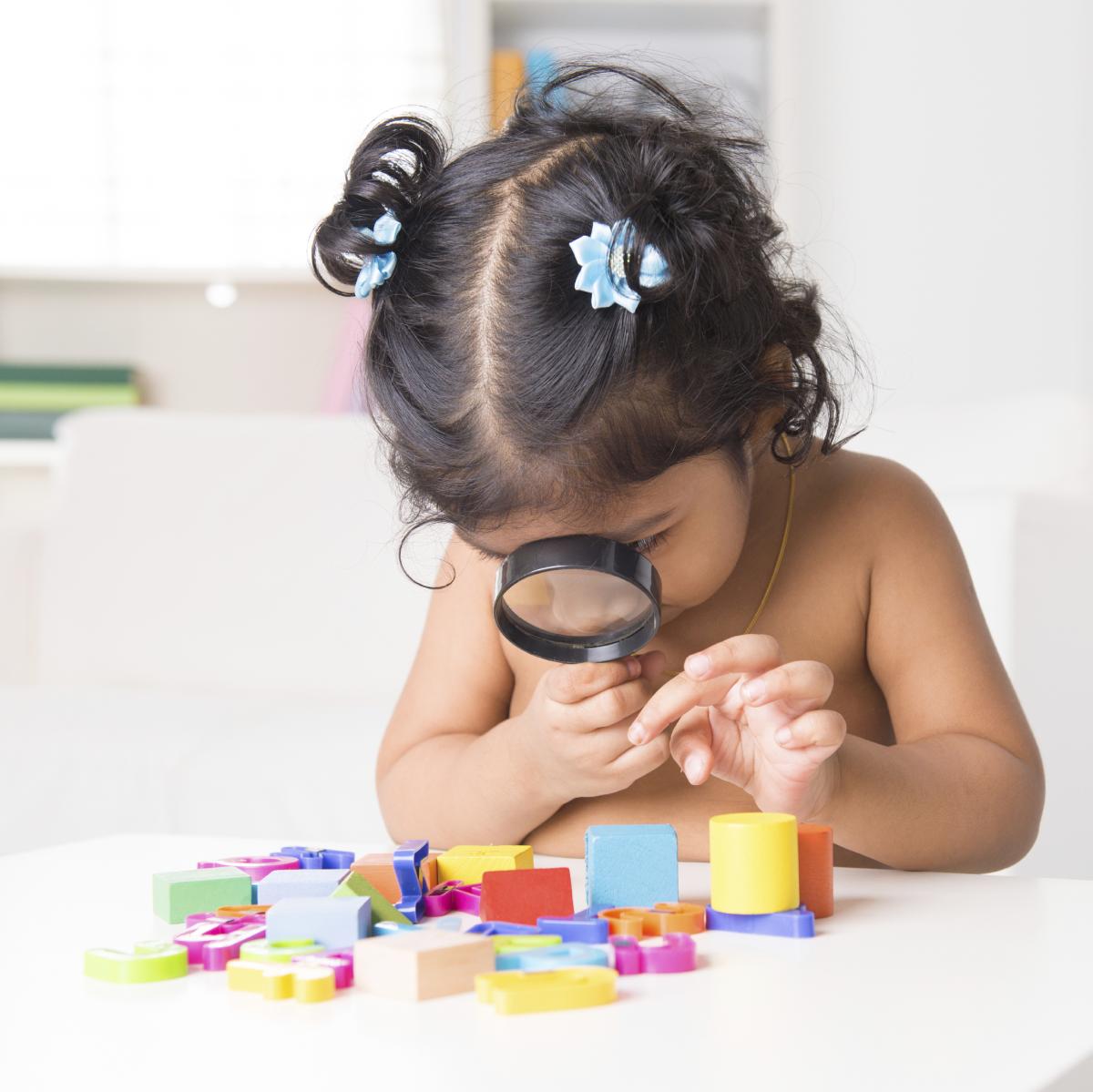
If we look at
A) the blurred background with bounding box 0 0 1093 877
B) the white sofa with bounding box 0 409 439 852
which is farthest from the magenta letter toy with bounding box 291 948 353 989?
the blurred background with bounding box 0 0 1093 877

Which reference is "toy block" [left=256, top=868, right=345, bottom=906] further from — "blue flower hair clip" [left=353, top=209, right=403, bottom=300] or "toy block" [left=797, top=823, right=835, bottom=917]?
"blue flower hair clip" [left=353, top=209, right=403, bottom=300]

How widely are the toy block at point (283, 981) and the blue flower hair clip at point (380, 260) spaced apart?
51 cm

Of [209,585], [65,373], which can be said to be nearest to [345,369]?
[65,373]

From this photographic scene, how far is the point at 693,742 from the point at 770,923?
0.60 ft

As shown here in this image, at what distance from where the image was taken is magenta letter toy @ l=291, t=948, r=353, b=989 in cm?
55

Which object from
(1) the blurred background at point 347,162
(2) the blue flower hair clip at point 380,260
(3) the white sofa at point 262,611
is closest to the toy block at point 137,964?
(2) the blue flower hair clip at point 380,260

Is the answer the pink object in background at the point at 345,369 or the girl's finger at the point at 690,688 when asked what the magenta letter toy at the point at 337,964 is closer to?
the girl's finger at the point at 690,688

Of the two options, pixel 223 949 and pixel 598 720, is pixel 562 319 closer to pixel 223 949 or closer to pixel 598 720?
pixel 598 720

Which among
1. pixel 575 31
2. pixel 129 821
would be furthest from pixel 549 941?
pixel 575 31

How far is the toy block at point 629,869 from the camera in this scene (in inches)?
26.8

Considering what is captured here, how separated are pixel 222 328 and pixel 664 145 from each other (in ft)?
8.77

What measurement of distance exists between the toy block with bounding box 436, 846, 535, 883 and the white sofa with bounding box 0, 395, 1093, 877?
851 millimetres

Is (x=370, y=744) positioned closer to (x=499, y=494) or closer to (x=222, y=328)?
(x=499, y=494)

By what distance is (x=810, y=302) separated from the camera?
102cm
